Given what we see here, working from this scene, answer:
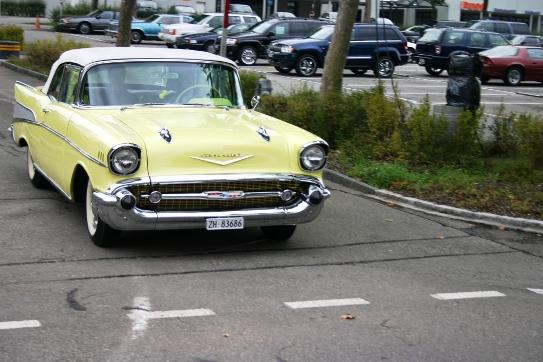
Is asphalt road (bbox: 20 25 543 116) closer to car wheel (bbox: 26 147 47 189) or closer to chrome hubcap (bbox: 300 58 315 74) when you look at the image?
chrome hubcap (bbox: 300 58 315 74)

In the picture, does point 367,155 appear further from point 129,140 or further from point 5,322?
point 5,322

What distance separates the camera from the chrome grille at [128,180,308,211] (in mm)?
7602

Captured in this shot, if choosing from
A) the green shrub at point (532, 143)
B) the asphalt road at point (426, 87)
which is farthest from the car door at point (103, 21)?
the green shrub at point (532, 143)

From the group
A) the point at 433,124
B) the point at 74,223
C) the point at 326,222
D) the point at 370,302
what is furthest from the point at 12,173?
the point at 370,302

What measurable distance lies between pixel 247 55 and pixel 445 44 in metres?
7.29

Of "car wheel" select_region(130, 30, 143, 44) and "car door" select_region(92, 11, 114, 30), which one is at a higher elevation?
"car door" select_region(92, 11, 114, 30)

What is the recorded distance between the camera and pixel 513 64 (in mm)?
31375

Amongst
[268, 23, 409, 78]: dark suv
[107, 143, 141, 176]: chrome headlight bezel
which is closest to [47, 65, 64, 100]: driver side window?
[107, 143, 141, 176]: chrome headlight bezel

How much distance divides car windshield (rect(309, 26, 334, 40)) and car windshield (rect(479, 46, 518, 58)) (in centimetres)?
546

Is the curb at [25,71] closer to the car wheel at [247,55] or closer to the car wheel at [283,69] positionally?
the car wheel at [283,69]

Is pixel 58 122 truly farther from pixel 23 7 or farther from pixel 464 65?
pixel 23 7

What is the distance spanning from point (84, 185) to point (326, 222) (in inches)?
102

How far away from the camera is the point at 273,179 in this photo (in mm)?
7965

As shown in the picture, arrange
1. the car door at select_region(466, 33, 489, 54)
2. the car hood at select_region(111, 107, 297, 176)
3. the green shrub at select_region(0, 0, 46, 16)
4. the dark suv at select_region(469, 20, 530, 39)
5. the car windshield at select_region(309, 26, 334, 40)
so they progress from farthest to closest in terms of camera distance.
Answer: the green shrub at select_region(0, 0, 46, 16) < the dark suv at select_region(469, 20, 530, 39) < the car door at select_region(466, 33, 489, 54) < the car windshield at select_region(309, 26, 334, 40) < the car hood at select_region(111, 107, 297, 176)
